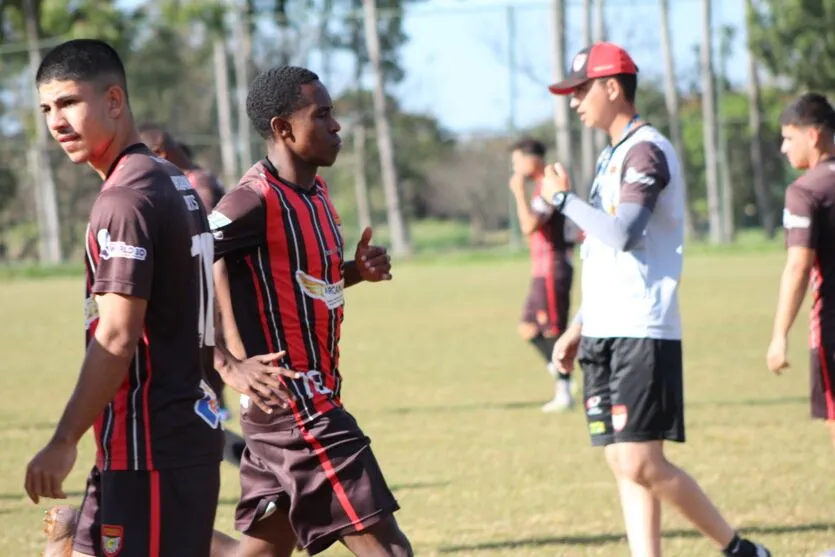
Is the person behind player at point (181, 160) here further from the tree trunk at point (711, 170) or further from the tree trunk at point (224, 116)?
the tree trunk at point (711, 170)

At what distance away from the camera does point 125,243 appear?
11.4 feet

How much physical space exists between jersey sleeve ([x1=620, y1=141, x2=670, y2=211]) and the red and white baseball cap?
34 cm

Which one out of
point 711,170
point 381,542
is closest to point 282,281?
point 381,542

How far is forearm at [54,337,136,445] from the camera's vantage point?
11.2 ft

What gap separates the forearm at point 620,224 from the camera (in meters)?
5.30

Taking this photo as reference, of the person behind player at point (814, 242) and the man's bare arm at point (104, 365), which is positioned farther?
the person behind player at point (814, 242)

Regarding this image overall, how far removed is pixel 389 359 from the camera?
15891mm

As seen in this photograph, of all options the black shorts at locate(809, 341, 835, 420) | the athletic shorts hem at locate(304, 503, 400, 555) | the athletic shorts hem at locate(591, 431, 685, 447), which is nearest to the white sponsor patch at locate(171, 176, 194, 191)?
the athletic shorts hem at locate(304, 503, 400, 555)

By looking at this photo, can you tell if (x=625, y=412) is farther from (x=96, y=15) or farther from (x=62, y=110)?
(x=96, y=15)

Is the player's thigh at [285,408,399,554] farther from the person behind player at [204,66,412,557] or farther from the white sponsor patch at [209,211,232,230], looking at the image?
the white sponsor patch at [209,211,232,230]

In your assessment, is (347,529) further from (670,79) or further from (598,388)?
(670,79)

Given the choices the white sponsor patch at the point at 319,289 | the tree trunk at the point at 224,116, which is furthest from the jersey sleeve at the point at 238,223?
the tree trunk at the point at 224,116

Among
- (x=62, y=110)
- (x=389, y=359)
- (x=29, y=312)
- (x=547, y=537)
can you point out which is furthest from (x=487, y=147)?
(x=62, y=110)

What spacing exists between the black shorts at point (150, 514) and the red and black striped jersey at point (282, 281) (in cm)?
110
